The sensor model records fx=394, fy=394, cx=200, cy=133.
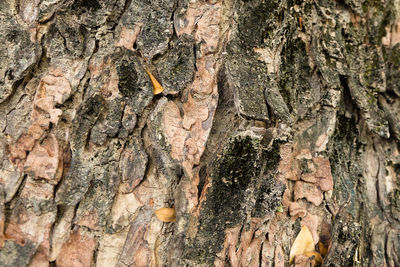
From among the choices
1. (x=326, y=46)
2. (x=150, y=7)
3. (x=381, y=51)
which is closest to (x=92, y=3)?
(x=150, y=7)

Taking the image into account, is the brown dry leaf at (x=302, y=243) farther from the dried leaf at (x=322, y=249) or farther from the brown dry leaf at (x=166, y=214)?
the brown dry leaf at (x=166, y=214)

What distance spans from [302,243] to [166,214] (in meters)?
0.65

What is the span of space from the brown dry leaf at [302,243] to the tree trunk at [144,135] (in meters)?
0.03

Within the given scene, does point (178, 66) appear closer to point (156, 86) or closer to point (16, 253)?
point (156, 86)

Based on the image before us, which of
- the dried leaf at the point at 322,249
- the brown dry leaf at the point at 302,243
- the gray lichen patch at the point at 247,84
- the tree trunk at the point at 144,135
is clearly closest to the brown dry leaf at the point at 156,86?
the tree trunk at the point at 144,135

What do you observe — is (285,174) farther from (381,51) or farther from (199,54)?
(381,51)

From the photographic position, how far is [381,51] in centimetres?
205

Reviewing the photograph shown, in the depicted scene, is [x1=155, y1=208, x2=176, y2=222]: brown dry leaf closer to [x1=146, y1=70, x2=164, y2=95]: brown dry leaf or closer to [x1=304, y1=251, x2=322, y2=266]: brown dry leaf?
[x1=146, y1=70, x2=164, y2=95]: brown dry leaf

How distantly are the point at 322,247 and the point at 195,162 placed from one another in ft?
2.53

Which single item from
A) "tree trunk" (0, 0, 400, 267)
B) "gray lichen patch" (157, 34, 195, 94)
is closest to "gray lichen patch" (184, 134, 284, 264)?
"tree trunk" (0, 0, 400, 267)

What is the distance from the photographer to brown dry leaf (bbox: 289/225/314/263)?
1.76 metres

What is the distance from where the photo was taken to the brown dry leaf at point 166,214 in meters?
1.58

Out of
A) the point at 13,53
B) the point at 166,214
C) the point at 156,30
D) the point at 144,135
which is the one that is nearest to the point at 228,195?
the point at 166,214

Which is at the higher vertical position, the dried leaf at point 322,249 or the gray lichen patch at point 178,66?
the gray lichen patch at point 178,66
